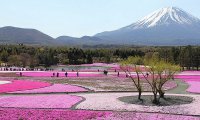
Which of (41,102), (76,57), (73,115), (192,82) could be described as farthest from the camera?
(76,57)

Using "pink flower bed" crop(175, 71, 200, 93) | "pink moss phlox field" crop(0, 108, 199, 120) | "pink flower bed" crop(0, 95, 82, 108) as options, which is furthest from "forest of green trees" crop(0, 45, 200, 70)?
"pink moss phlox field" crop(0, 108, 199, 120)

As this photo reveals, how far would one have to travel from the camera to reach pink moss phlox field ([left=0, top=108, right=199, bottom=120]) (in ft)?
109

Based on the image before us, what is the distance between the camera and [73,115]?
3466cm

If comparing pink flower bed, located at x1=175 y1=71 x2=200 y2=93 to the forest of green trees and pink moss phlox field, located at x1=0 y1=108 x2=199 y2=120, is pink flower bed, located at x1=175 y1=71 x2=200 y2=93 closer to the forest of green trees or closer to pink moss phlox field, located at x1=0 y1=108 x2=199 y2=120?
the forest of green trees

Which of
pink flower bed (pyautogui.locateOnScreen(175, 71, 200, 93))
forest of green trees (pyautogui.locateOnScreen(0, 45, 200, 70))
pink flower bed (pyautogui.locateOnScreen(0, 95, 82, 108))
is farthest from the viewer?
forest of green trees (pyautogui.locateOnScreen(0, 45, 200, 70))

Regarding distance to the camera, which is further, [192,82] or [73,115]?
[192,82]

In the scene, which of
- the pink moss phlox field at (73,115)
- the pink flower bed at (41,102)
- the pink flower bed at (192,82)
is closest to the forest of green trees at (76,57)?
the pink flower bed at (192,82)

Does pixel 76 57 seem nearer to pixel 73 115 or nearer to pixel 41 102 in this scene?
pixel 41 102

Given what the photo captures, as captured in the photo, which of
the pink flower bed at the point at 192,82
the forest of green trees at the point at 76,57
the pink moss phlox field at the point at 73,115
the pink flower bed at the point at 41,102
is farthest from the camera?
the forest of green trees at the point at 76,57

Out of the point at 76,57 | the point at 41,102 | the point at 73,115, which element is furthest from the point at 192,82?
the point at 76,57

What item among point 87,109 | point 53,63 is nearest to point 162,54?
point 53,63

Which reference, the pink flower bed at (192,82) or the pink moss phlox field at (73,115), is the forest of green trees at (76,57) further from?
the pink moss phlox field at (73,115)

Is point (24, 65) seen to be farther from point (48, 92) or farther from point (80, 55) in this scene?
point (48, 92)

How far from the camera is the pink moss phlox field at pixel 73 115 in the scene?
1313 inches
